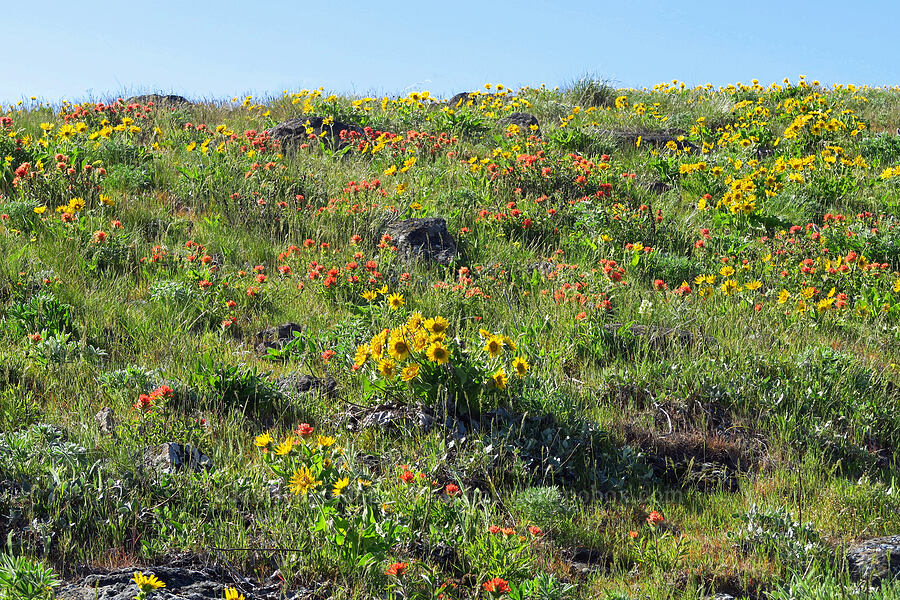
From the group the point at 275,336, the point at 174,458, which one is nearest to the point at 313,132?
the point at 275,336

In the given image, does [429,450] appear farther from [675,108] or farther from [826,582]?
[675,108]

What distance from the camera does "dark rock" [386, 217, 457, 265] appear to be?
22.6ft

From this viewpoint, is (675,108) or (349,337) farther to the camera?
(675,108)

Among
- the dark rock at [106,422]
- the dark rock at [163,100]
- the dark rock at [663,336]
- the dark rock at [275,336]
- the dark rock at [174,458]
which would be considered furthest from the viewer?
the dark rock at [163,100]

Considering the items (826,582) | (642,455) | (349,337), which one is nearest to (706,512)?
(642,455)

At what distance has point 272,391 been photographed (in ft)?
14.8

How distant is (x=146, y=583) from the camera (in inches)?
104

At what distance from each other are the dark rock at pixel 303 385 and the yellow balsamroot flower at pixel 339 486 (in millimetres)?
1432

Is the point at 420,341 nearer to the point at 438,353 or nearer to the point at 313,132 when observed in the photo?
the point at 438,353

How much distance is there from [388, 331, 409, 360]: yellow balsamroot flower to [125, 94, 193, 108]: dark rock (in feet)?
30.6

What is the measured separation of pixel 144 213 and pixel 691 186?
6425 millimetres

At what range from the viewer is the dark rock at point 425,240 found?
6891mm

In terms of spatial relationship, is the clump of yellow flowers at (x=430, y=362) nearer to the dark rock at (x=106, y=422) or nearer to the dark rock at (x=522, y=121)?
the dark rock at (x=106, y=422)

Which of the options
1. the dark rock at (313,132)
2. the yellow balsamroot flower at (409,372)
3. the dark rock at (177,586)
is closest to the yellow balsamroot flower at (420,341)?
the yellow balsamroot flower at (409,372)
